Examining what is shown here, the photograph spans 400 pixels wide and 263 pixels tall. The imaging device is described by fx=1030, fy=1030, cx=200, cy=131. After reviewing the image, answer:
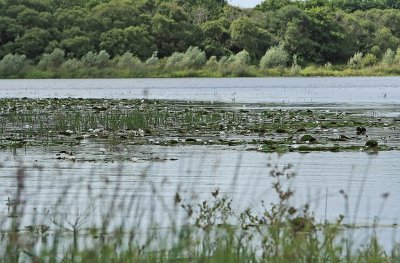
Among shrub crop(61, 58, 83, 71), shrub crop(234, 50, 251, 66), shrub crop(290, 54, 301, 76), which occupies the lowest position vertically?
shrub crop(290, 54, 301, 76)

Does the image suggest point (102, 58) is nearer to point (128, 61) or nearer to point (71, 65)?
point (128, 61)

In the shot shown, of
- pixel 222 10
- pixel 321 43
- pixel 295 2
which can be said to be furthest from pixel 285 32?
pixel 295 2

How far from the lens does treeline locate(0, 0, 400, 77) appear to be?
106812 mm

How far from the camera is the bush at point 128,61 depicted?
102938 millimetres

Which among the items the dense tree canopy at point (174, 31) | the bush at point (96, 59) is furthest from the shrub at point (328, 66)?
the bush at point (96, 59)

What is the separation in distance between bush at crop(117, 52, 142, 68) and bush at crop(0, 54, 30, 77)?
9197 mm

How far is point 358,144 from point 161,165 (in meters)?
5.26

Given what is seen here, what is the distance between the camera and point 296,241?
335 inches

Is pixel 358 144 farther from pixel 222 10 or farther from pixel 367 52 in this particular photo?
pixel 222 10

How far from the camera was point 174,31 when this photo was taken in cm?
11775

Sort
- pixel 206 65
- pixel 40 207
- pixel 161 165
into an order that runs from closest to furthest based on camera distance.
→ pixel 40 207
pixel 161 165
pixel 206 65

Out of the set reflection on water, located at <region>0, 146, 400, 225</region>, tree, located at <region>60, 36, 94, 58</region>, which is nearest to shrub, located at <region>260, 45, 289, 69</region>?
tree, located at <region>60, 36, 94, 58</region>

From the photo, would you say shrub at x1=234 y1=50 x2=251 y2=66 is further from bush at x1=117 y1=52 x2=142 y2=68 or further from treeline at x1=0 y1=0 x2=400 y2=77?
bush at x1=117 y1=52 x2=142 y2=68

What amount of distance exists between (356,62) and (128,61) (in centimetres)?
2849
